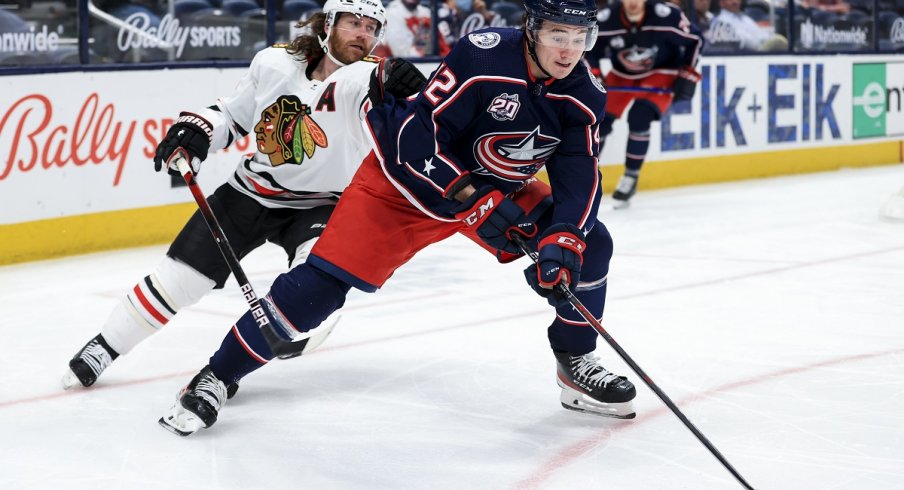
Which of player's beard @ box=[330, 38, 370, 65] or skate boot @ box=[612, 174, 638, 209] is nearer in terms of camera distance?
player's beard @ box=[330, 38, 370, 65]

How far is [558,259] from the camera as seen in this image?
232 centimetres

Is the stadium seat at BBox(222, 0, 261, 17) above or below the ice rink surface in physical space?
above

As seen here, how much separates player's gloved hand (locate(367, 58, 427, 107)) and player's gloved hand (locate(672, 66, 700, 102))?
4.05m

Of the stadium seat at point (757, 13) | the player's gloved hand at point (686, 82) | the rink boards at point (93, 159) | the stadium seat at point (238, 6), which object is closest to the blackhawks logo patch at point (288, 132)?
the rink boards at point (93, 159)

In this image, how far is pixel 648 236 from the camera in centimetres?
549

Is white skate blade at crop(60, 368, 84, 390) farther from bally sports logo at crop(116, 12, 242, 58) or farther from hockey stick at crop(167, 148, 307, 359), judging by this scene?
bally sports logo at crop(116, 12, 242, 58)

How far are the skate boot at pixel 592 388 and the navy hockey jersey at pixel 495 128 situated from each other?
1.11 feet

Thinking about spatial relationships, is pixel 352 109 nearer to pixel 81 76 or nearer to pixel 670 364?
pixel 670 364

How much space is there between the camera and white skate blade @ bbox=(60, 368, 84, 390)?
2.88m

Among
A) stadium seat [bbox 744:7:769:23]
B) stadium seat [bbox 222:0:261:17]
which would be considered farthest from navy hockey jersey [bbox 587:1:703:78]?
stadium seat [bbox 222:0:261:17]

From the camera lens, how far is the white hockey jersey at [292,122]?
2936 mm

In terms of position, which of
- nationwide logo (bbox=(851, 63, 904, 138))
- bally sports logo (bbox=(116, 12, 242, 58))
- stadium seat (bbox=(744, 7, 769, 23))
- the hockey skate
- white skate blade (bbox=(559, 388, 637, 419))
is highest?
bally sports logo (bbox=(116, 12, 242, 58))

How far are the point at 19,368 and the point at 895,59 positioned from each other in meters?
7.40

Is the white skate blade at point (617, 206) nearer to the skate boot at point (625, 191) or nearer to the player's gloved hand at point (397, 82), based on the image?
the skate boot at point (625, 191)
